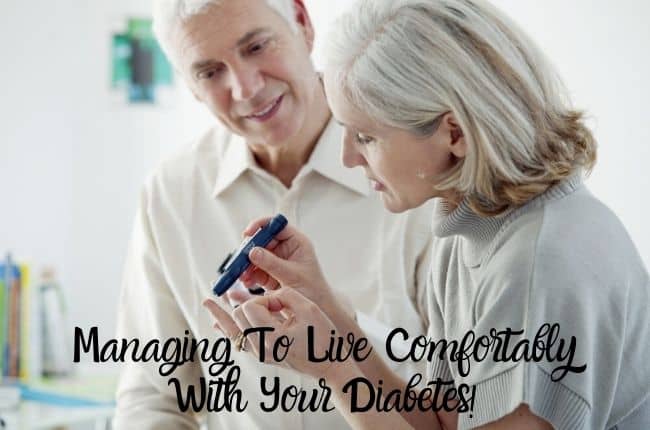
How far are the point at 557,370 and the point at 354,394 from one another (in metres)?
0.26

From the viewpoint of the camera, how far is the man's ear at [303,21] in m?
1.65

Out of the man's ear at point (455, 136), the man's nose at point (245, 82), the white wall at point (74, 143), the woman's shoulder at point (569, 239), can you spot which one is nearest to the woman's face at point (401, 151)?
the man's ear at point (455, 136)

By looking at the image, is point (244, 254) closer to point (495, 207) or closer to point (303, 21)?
point (495, 207)

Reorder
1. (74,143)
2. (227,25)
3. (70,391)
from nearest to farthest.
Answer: (227,25) → (70,391) → (74,143)

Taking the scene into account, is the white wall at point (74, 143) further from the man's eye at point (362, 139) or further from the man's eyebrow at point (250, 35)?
the man's eye at point (362, 139)

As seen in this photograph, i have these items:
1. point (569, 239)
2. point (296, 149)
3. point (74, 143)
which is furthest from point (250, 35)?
point (74, 143)

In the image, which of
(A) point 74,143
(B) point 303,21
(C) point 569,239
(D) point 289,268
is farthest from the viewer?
(A) point 74,143

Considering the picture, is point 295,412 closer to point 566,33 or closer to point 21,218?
point 566,33

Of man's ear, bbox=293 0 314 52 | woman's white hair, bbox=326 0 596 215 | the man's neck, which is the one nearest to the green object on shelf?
the man's neck

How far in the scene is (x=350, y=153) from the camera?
1.20m

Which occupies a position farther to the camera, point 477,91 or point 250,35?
point 250,35

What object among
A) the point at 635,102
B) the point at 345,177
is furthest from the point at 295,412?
the point at 635,102

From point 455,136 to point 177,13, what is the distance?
654 millimetres

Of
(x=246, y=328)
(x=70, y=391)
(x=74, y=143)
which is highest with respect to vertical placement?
(x=74, y=143)
